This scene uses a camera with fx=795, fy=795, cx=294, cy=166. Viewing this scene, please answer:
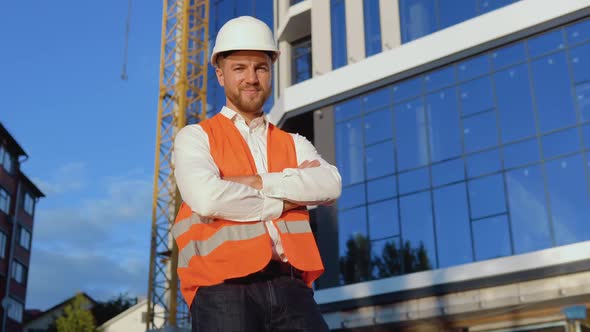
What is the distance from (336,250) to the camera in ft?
85.7

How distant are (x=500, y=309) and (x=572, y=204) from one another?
384cm

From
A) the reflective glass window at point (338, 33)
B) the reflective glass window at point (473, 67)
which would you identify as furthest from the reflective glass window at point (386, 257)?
the reflective glass window at point (338, 33)

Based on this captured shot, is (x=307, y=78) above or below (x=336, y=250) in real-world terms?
above

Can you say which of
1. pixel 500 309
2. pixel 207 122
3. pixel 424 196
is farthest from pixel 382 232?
pixel 207 122

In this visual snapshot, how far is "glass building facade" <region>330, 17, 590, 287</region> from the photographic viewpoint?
2188cm

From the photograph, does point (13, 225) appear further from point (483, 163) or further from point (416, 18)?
point (483, 163)

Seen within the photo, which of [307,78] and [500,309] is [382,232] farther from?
[307,78]

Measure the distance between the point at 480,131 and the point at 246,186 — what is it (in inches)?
833

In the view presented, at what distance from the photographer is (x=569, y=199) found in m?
21.4

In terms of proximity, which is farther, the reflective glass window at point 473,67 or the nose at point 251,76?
the reflective glass window at point 473,67

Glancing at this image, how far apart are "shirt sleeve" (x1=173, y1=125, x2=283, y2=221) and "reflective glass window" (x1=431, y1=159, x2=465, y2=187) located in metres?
20.8

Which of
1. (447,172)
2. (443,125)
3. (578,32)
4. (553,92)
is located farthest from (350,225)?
(578,32)

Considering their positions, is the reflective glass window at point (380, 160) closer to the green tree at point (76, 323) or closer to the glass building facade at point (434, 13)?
the glass building facade at point (434, 13)

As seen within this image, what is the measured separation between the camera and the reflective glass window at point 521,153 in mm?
22375
